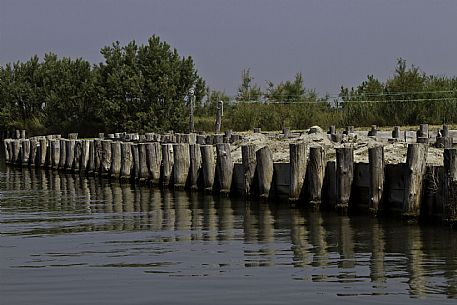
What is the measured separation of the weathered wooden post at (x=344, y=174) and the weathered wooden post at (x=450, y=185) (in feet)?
8.71

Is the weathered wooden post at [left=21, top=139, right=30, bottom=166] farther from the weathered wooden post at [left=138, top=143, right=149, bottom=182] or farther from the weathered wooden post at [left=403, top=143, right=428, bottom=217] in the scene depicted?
the weathered wooden post at [left=403, top=143, right=428, bottom=217]

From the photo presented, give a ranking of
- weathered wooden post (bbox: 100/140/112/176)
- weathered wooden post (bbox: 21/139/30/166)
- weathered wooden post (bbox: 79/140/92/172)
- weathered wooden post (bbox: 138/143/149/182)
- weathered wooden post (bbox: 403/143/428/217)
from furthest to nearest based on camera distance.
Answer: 1. weathered wooden post (bbox: 21/139/30/166)
2. weathered wooden post (bbox: 79/140/92/172)
3. weathered wooden post (bbox: 100/140/112/176)
4. weathered wooden post (bbox: 138/143/149/182)
5. weathered wooden post (bbox: 403/143/428/217)

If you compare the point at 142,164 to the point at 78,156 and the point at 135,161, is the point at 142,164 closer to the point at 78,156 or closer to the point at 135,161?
the point at 135,161

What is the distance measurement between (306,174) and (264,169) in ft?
4.95

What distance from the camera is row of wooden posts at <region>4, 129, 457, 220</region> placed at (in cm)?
1683

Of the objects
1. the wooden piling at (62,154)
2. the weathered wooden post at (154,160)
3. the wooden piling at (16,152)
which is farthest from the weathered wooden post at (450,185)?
the wooden piling at (16,152)

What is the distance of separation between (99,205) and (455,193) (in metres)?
10.6

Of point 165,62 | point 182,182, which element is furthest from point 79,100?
point 182,182

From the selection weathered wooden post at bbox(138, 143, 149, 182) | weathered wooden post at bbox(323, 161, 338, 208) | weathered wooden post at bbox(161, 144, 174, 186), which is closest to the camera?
weathered wooden post at bbox(323, 161, 338, 208)

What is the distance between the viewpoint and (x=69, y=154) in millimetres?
37469

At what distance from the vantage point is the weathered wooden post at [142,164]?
28.4 metres

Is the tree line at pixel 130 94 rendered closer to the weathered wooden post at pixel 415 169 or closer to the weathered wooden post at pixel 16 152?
the weathered wooden post at pixel 16 152

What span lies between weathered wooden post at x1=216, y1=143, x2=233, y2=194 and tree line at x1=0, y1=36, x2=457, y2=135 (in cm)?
2428

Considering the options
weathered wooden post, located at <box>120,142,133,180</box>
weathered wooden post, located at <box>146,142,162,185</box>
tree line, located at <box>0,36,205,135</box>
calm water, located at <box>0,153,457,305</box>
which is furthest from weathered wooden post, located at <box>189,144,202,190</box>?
tree line, located at <box>0,36,205,135</box>
